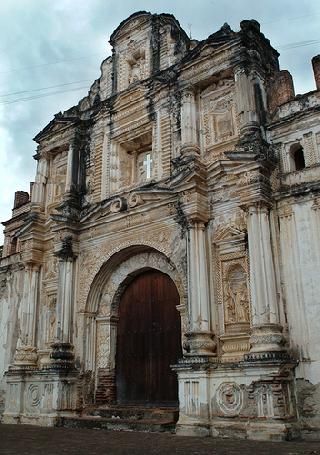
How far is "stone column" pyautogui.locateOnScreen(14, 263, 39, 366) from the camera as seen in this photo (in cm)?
1241

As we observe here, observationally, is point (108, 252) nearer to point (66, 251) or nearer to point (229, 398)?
point (66, 251)

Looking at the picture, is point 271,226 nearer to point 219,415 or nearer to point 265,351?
point 265,351

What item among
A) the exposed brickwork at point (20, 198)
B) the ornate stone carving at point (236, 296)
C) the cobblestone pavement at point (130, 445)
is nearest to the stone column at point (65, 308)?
the cobblestone pavement at point (130, 445)

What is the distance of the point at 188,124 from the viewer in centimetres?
1116

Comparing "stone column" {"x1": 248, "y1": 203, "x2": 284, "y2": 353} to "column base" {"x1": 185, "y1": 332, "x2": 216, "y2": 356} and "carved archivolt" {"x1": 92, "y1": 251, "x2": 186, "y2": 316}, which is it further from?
"carved archivolt" {"x1": 92, "y1": 251, "x2": 186, "y2": 316}

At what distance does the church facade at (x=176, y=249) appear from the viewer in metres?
8.59

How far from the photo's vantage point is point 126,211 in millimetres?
11758

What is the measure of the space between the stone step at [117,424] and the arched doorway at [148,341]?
3.16ft

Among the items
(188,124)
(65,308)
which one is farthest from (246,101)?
(65,308)

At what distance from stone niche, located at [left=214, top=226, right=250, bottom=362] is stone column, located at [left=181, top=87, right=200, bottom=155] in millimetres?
2109

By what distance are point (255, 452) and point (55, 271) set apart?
26.4 feet

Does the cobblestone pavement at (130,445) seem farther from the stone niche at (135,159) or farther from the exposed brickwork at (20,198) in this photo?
the exposed brickwork at (20,198)

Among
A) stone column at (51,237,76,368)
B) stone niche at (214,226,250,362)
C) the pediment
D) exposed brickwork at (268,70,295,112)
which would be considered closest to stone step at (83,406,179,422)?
stone column at (51,237,76,368)

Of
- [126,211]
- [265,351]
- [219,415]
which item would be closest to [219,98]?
[126,211]
